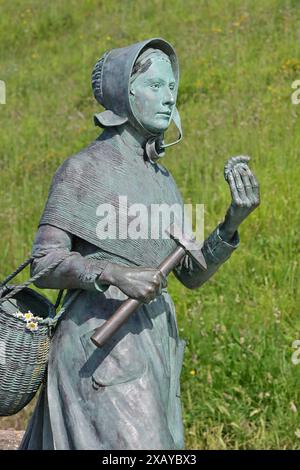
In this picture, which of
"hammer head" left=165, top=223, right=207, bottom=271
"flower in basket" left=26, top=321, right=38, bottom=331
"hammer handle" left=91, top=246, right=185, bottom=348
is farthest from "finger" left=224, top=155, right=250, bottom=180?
"flower in basket" left=26, top=321, right=38, bottom=331

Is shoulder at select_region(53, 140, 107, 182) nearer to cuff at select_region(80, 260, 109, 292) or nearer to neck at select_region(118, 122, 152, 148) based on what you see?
neck at select_region(118, 122, 152, 148)

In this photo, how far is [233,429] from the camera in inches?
252

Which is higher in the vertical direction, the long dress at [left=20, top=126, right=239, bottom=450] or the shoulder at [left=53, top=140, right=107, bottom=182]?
the shoulder at [left=53, top=140, right=107, bottom=182]

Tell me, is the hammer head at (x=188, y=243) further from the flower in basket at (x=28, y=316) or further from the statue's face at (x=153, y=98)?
the flower in basket at (x=28, y=316)

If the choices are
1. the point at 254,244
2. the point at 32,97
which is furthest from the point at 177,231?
the point at 32,97

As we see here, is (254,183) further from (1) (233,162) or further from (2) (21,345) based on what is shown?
(2) (21,345)

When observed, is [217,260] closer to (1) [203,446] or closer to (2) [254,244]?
(1) [203,446]

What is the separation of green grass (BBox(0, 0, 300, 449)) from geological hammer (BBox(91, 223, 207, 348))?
2.91 metres

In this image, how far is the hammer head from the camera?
3604 millimetres

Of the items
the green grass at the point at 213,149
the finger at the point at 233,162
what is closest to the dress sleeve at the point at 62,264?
the finger at the point at 233,162

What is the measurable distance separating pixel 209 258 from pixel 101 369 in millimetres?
588

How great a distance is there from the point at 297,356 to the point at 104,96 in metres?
3.29

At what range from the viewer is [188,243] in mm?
3619
